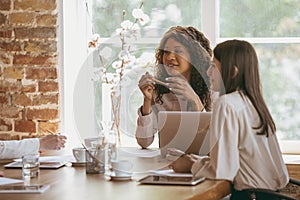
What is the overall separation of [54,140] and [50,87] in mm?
1174

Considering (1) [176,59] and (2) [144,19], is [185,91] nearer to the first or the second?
(1) [176,59]

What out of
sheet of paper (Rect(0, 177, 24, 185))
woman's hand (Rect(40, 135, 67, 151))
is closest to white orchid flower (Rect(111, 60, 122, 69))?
woman's hand (Rect(40, 135, 67, 151))

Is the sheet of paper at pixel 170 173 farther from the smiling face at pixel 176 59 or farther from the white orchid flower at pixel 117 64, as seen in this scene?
the white orchid flower at pixel 117 64

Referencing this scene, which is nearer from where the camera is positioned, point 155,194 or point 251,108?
point 155,194

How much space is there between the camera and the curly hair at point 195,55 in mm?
3564

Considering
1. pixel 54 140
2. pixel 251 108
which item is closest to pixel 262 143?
pixel 251 108

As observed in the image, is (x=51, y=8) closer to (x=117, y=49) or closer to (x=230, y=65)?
(x=117, y=49)

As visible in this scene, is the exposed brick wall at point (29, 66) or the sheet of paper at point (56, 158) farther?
the exposed brick wall at point (29, 66)

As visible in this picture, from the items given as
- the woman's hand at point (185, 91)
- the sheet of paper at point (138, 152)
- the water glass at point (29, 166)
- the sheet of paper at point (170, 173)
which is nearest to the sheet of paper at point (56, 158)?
the sheet of paper at point (138, 152)

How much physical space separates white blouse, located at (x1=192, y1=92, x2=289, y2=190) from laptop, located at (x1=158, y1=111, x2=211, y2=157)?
1.23ft

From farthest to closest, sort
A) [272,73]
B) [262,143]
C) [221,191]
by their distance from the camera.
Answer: [272,73] < [262,143] < [221,191]

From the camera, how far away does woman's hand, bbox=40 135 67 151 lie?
2.88 meters

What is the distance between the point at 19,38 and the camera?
159 inches

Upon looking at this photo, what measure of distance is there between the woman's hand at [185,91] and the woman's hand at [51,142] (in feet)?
2.39
